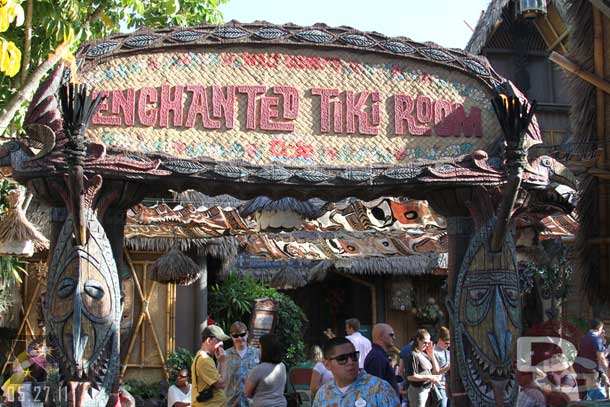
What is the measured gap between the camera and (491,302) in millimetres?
8922

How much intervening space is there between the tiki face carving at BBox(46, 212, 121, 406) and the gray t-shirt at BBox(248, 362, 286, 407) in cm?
176

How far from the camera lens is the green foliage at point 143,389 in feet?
48.8

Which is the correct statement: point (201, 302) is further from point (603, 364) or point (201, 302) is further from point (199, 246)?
point (603, 364)

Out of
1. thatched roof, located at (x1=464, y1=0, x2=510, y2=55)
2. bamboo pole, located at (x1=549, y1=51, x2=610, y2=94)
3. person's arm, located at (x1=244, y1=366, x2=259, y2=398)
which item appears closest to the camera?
person's arm, located at (x1=244, y1=366, x2=259, y2=398)

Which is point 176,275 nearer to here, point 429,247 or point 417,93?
point 429,247

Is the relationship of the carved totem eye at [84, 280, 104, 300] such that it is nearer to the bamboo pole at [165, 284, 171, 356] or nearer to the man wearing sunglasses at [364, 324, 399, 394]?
A: the man wearing sunglasses at [364, 324, 399, 394]

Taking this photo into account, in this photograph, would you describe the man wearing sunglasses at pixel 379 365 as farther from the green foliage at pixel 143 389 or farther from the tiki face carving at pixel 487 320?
the green foliage at pixel 143 389

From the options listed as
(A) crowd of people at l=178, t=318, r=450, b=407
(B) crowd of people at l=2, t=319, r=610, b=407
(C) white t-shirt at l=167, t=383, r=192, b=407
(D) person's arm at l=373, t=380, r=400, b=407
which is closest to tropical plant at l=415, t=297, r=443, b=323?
(B) crowd of people at l=2, t=319, r=610, b=407

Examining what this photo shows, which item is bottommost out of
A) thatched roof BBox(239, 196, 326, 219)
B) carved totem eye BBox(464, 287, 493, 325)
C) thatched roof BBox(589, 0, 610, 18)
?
carved totem eye BBox(464, 287, 493, 325)

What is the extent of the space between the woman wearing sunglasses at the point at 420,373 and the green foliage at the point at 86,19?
547 cm

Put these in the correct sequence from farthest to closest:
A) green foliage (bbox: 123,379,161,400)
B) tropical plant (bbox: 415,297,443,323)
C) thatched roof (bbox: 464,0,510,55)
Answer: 1. thatched roof (bbox: 464,0,510,55)
2. tropical plant (bbox: 415,297,443,323)
3. green foliage (bbox: 123,379,161,400)

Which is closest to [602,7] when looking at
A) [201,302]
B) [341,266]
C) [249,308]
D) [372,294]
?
[201,302]

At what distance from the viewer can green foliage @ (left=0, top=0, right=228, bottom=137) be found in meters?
10.7

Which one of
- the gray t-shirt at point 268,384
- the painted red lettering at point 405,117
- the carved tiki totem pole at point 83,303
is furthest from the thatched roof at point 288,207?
the gray t-shirt at point 268,384
